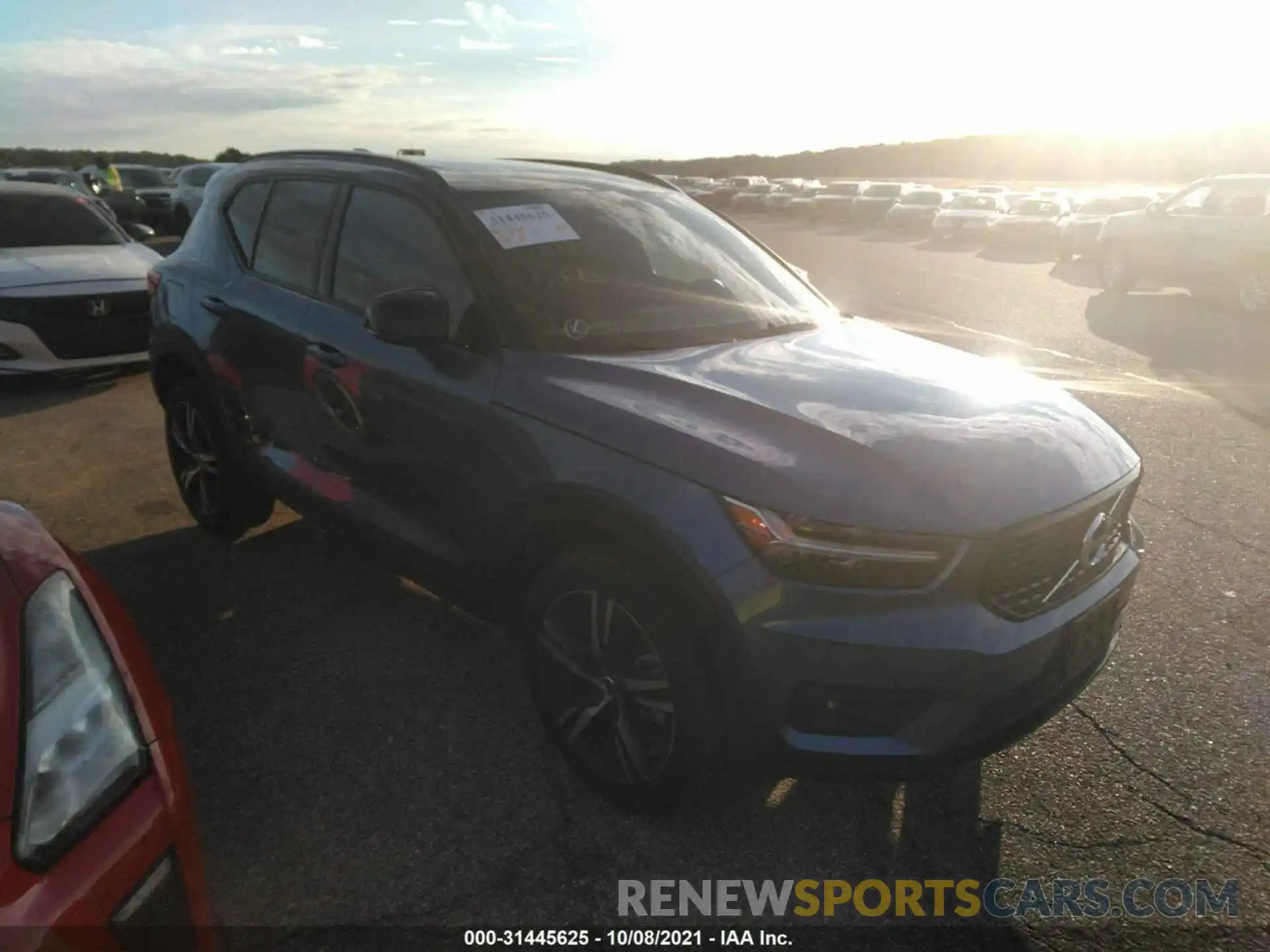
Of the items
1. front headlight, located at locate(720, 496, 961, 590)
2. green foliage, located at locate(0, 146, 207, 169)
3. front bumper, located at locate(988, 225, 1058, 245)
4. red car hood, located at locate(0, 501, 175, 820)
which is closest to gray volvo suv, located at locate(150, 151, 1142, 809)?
front headlight, located at locate(720, 496, 961, 590)

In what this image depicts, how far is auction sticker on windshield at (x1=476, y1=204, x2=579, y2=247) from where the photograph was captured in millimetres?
3084

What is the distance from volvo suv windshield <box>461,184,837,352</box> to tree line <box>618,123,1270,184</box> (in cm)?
6680

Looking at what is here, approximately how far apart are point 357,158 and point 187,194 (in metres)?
19.0

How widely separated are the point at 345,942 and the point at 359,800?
54 centimetres

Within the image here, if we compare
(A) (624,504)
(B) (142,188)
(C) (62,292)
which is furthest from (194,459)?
(B) (142,188)

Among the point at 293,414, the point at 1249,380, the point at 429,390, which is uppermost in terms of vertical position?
the point at 429,390

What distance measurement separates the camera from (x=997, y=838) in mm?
2639

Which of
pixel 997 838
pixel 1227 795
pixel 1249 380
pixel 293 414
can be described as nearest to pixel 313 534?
pixel 293 414

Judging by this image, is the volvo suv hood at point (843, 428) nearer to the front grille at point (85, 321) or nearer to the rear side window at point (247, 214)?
the rear side window at point (247, 214)

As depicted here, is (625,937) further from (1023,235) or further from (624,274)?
(1023,235)

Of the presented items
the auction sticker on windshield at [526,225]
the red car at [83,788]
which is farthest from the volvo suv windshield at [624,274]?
the red car at [83,788]

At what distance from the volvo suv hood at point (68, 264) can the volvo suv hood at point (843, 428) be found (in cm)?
654

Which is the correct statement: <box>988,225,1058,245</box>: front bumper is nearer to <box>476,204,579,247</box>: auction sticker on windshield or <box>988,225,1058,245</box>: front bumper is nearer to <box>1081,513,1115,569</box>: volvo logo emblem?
<box>476,204,579,247</box>: auction sticker on windshield

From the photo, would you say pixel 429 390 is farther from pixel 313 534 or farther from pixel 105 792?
pixel 313 534
